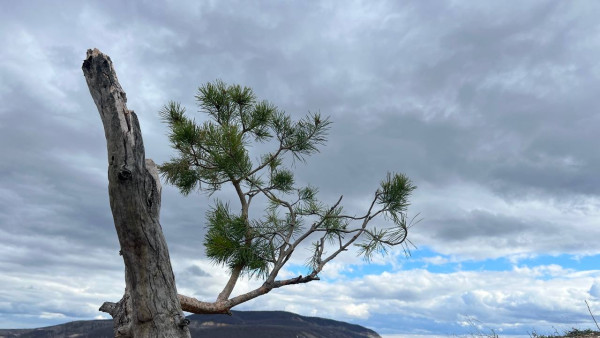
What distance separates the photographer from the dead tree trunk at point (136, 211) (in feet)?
17.8

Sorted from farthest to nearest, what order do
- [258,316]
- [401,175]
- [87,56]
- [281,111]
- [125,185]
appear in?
[258,316] → [281,111] → [401,175] → [87,56] → [125,185]

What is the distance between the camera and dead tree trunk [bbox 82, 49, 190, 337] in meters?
5.43

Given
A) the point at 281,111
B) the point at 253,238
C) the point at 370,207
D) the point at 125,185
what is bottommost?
the point at 125,185

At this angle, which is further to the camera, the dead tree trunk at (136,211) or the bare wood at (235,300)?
the bare wood at (235,300)

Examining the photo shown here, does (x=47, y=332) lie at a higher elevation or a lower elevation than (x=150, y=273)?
higher

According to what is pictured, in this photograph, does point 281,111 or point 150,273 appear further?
point 281,111

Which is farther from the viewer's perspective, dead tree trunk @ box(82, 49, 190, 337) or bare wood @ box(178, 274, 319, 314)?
bare wood @ box(178, 274, 319, 314)

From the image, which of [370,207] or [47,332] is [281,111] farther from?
[47,332]

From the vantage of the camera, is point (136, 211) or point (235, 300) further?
point (235, 300)

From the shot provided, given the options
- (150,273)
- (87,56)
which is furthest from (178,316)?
(87,56)

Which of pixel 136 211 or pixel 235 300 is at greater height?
pixel 136 211

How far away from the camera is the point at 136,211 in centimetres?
546

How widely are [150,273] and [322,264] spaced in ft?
15.9

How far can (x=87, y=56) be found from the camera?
581 cm
